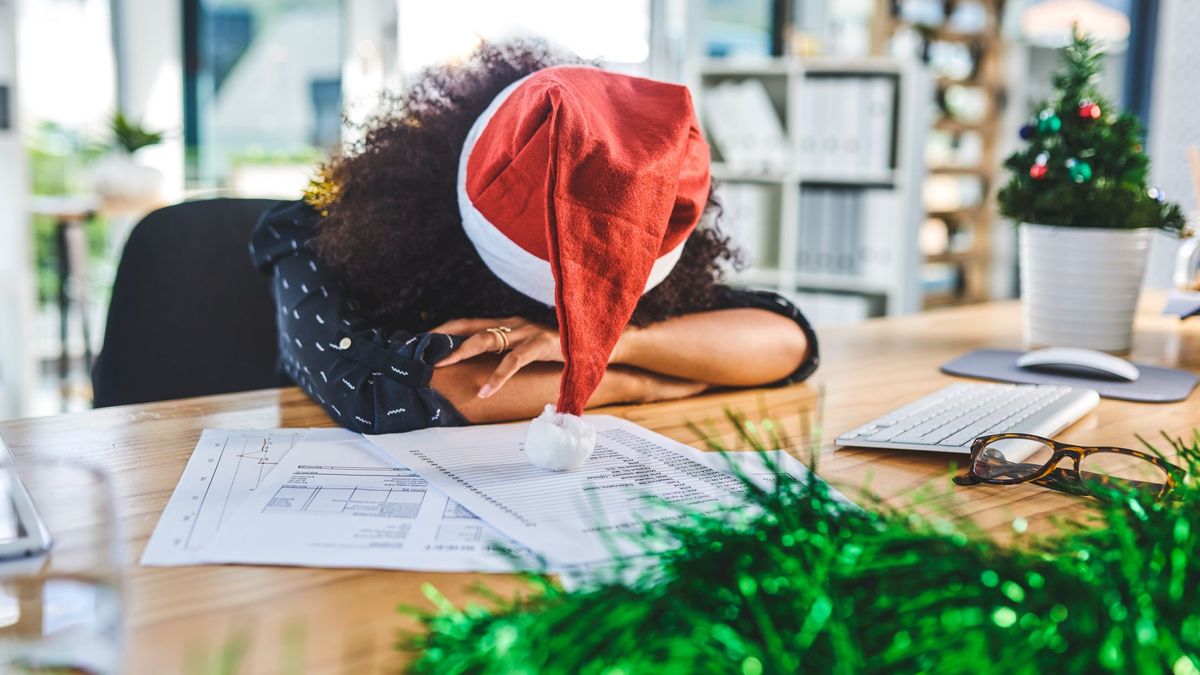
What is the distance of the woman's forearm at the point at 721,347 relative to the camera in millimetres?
1031

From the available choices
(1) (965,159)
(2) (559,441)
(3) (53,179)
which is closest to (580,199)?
(2) (559,441)

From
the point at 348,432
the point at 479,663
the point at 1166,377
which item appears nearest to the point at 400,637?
the point at 479,663

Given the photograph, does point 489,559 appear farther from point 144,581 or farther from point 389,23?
point 389,23

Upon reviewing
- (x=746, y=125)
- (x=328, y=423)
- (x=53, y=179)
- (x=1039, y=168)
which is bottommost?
(x=328, y=423)

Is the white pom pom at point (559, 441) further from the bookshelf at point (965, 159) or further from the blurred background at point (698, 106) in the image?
the bookshelf at point (965, 159)

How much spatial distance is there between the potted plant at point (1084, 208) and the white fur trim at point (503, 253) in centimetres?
67

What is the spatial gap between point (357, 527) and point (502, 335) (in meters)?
0.32

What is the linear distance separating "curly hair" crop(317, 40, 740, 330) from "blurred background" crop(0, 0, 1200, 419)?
50.7 inches

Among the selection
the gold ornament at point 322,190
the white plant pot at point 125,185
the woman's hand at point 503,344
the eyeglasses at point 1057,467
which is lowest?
the eyeglasses at point 1057,467

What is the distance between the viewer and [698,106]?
11.6 feet

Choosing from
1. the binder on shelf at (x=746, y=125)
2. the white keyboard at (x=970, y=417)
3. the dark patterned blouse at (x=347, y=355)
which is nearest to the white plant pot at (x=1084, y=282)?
the white keyboard at (x=970, y=417)

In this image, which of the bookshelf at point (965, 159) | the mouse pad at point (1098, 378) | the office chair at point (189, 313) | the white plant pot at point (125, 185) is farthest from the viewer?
the bookshelf at point (965, 159)

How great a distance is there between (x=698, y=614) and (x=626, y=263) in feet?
1.12

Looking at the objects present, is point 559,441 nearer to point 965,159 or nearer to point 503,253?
point 503,253
